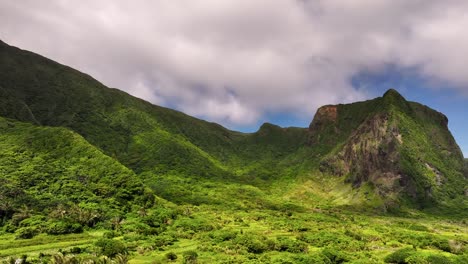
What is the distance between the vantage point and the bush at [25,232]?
392 feet

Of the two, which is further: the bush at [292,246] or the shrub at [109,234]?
the shrub at [109,234]

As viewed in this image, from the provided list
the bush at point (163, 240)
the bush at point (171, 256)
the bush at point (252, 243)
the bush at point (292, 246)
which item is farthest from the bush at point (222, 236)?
the bush at point (171, 256)

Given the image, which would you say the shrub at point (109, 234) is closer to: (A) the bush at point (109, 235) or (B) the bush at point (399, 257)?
(A) the bush at point (109, 235)

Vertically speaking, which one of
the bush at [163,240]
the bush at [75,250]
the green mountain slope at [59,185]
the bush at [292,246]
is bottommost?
the bush at [75,250]

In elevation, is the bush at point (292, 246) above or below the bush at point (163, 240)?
above

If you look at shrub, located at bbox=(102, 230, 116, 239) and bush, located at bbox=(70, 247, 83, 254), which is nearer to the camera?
bush, located at bbox=(70, 247, 83, 254)

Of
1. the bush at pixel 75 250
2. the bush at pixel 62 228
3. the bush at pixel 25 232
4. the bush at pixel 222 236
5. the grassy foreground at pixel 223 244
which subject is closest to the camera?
the grassy foreground at pixel 223 244

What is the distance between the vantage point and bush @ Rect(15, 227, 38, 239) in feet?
392

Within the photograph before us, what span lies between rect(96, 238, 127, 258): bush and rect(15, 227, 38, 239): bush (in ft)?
96.4

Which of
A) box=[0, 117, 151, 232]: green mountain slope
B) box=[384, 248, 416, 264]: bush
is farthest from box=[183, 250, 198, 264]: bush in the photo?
box=[0, 117, 151, 232]: green mountain slope

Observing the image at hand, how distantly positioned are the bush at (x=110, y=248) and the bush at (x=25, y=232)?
1157 inches

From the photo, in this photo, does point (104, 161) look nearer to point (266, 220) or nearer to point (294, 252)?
point (266, 220)

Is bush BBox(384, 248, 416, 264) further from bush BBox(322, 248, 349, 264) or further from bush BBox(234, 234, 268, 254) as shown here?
bush BBox(234, 234, 268, 254)

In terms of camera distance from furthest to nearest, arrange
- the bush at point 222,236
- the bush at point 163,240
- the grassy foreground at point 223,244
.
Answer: the bush at point 222,236 → the bush at point 163,240 → the grassy foreground at point 223,244
